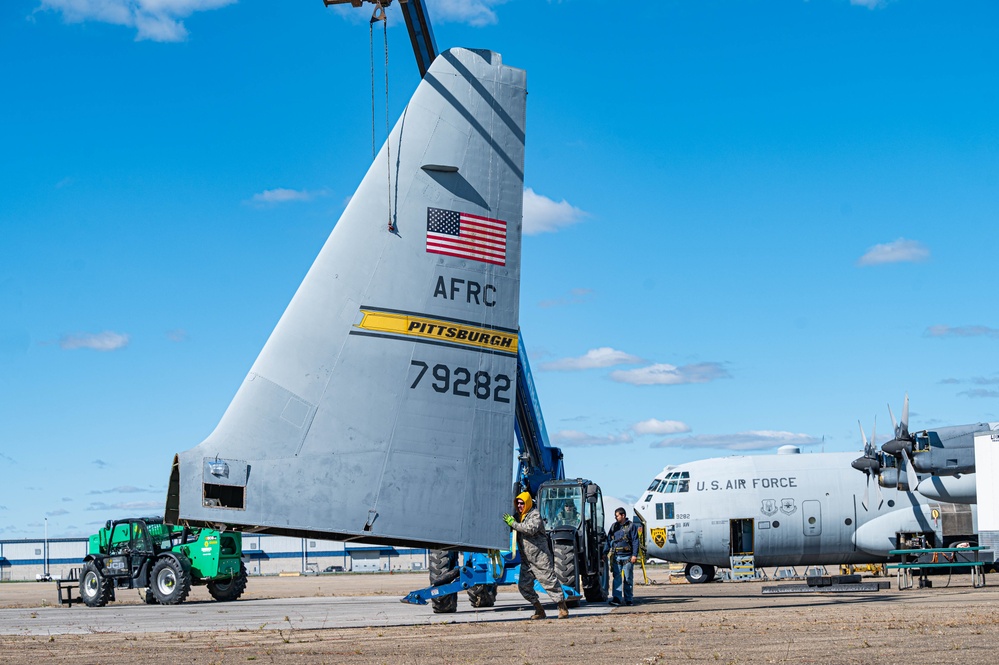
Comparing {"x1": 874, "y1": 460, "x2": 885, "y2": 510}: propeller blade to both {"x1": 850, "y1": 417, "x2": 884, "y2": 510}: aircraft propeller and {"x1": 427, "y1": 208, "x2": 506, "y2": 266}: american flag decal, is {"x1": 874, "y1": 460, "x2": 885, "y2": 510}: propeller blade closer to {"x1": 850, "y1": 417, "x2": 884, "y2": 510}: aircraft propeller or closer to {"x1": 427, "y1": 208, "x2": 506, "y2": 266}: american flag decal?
{"x1": 850, "y1": 417, "x2": 884, "y2": 510}: aircraft propeller

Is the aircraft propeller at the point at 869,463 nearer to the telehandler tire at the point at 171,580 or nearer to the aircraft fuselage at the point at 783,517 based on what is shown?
the aircraft fuselage at the point at 783,517

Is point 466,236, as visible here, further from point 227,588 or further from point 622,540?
point 227,588

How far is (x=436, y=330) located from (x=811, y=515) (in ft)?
62.2

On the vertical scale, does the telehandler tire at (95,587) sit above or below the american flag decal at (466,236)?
below

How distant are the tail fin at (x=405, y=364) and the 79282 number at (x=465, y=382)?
0.02 m

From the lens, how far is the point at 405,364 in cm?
1146

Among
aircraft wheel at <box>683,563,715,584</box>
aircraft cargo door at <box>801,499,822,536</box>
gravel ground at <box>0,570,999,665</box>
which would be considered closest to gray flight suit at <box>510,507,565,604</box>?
gravel ground at <box>0,570,999,665</box>

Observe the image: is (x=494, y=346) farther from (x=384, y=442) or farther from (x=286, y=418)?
(x=286, y=418)

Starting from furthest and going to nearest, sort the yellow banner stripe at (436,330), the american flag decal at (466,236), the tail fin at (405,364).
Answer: the american flag decal at (466,236)
the yellow banner stripe at (436,330)
the tail fin at (405,364)

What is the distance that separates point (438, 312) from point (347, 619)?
5948 mm

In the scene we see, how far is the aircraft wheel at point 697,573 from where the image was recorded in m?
28.8

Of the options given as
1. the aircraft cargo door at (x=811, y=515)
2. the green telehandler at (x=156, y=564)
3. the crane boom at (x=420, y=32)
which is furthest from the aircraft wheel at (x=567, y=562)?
the aircraft cargo door at (x=811, y=515)

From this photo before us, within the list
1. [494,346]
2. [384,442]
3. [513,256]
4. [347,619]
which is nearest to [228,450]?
[384,442]

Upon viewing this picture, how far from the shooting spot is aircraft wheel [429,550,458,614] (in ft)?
49.0
